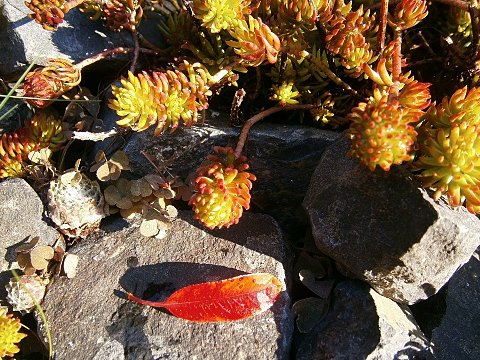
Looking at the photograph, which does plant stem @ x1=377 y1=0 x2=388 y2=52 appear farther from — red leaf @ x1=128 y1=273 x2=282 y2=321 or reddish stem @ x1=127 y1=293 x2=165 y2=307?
reddish stem @ x1=127 y1=293 x2=165 y2=307

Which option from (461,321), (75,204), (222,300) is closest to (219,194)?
(222,300)

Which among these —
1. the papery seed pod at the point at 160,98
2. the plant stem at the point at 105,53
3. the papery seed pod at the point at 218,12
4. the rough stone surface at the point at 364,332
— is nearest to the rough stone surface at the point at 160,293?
the rough stone surface at the point at 364,332

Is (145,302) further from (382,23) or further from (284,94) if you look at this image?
(382,23)

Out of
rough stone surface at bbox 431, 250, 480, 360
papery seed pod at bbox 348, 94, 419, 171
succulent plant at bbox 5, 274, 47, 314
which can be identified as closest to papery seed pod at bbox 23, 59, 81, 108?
succulent plant at bbox 5, 274, 47, 314

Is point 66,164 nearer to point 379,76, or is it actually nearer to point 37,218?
point 37,218

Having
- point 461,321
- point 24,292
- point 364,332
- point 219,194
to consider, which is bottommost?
point 461,321

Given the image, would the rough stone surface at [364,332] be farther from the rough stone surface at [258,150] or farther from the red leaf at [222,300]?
the rough stone surface at [258,150]
